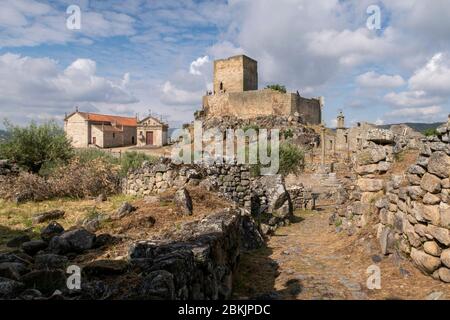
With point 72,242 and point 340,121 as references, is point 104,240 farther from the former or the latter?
point 340,121

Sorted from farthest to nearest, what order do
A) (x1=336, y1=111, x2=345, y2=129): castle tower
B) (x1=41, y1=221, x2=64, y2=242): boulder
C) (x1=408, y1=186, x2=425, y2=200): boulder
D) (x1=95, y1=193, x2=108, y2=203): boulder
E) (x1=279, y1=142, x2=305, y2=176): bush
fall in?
(x1=336, y1=111, x2=345, y2=129): castle tower < (x1=279, y1=142, x2=305, y2=176): bush < (x1=95, y1=193, x2=108, y2=203): boulder < (x1=408, y1=186, x2=425, y2=200): boulder < (x1=41, y1=221, x2=64, y2=242): boulder

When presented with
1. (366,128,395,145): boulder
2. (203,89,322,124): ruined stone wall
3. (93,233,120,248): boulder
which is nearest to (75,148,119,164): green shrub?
(93,233,120,248): boulder

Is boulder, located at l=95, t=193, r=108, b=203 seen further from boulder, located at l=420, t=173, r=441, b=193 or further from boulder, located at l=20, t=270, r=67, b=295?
boulder, located at l=420, t=173, r=441, b=193

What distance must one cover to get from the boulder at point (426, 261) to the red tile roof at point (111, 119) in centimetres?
5822

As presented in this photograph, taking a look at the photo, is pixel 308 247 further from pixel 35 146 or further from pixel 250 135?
pixel 250 135

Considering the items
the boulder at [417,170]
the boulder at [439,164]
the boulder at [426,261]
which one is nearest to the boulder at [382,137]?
the boulder at [417,170]

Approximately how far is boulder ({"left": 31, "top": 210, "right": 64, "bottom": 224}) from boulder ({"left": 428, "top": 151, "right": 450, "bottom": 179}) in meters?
7.76

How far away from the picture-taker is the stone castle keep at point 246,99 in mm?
50250

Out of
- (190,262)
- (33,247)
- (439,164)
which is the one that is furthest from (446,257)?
(33,247)

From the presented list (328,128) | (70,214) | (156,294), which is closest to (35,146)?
(70,214)

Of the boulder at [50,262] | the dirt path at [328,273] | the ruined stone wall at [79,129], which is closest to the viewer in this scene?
the boulder at [50,262]

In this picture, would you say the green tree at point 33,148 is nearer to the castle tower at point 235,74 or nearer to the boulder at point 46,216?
the boulder at point 46,216

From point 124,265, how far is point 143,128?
2285 inches

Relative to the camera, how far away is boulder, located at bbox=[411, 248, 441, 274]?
18.7 ft
